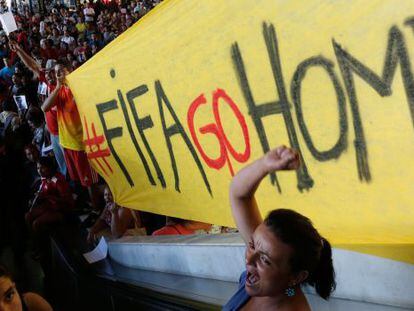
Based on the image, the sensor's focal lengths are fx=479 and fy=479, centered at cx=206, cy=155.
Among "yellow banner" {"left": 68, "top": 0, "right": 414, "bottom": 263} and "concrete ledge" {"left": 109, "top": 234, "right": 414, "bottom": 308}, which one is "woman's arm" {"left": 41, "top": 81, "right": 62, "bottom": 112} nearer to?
"yellow banner" {"left": 68, "top": 0, "right": 414, "bottom": 263}

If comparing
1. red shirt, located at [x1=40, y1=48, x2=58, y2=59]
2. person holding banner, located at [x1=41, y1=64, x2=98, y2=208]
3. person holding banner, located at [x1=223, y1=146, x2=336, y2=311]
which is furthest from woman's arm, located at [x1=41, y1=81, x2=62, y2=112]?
red shirt, located at [x1=40, y1=48, x2=58, y2=59]

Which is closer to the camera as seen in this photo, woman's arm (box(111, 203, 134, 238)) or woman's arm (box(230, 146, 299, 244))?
woman's arm (box(230, 146, 299, 244))

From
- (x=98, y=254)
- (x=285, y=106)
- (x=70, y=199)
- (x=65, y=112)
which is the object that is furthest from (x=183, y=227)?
(x=285, y=106)

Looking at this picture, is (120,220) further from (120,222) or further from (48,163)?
(48,163)

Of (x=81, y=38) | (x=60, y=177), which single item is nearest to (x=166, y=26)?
(x=60, y=177)

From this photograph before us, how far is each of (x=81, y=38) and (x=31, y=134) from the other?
19.5ft

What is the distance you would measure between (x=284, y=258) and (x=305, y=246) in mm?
67

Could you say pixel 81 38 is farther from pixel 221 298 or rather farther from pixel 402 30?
pixel 402 30

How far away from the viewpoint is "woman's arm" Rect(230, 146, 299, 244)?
4.31 feet

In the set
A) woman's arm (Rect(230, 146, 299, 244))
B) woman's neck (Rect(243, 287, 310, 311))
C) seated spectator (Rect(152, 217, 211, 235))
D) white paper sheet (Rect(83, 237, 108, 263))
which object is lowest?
white paper sheet (Rect(83, 237, 108, 263))

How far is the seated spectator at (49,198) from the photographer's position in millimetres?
4805

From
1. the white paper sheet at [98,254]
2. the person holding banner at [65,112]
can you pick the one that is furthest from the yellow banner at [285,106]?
the white paper sheet at [98,254]

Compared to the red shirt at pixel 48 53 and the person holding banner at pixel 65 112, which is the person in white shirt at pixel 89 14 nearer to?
the red shirt at pixel 48 53

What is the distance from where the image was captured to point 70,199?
4.93 m
